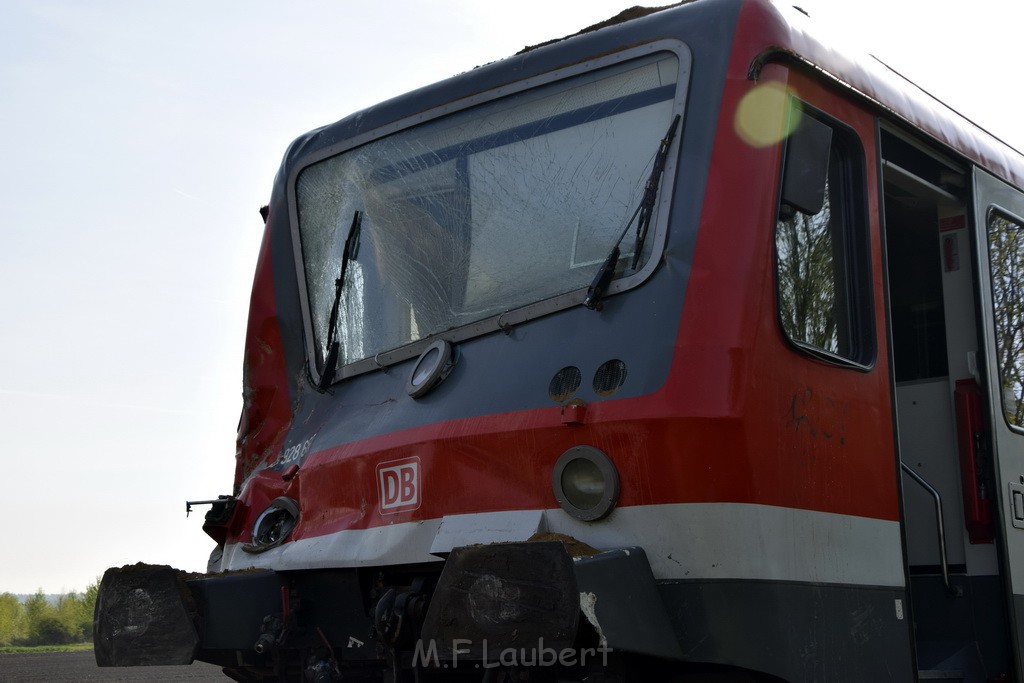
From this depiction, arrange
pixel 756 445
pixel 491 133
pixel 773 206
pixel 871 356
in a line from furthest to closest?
pixel 491 133 → pixel 871 356 → pixel 773 206 → pixel 756 445

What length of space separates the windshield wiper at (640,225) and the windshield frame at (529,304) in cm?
2

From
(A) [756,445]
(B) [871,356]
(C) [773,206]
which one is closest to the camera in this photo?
(A) [756,445]

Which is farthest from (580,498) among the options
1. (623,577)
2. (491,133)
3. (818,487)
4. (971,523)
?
(971,523)

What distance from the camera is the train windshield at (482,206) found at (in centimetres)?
434

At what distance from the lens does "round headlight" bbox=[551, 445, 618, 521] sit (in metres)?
3.79

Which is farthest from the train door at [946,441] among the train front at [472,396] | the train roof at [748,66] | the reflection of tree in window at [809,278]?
the train front at [472,396]

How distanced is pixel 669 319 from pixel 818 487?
720 millimetres

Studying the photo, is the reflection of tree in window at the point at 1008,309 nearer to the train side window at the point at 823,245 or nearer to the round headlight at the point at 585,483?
the train side window at the point at 823,245

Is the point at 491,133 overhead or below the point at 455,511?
overhead

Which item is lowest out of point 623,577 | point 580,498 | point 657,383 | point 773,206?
point 623,577

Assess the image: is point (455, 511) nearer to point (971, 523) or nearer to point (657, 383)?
point (657, 383)

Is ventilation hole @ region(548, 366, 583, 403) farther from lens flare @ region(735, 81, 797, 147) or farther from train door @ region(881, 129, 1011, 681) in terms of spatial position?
train door @ region(881, 129, 1011, 681)

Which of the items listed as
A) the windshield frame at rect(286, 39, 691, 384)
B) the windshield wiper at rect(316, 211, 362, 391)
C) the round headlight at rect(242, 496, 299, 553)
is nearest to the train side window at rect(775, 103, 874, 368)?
the windshield frame at rect(286, 39, 691, 384)

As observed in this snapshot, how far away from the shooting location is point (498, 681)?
3826 millimetres
